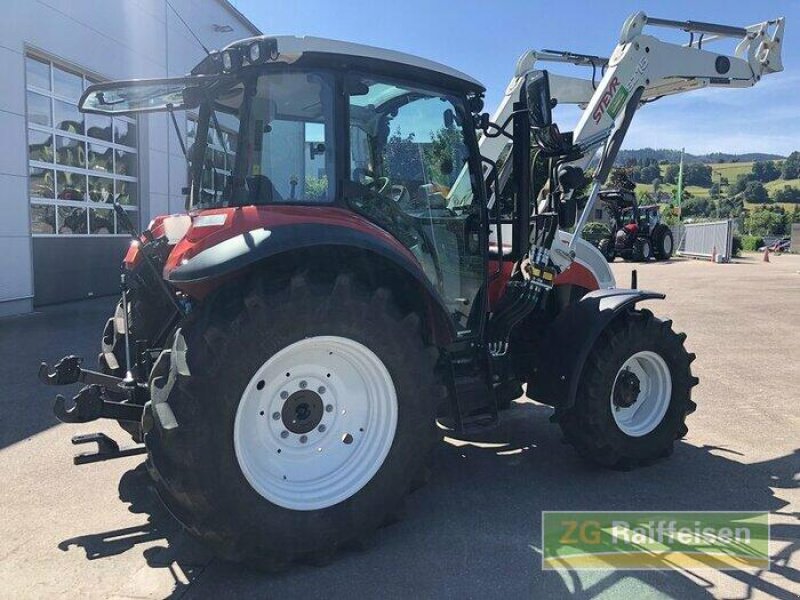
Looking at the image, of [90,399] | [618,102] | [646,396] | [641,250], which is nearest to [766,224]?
[641,250]

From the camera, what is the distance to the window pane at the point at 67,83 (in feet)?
37.6

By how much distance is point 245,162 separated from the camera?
3.46 m

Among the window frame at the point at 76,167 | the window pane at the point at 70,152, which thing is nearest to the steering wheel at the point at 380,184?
the window frame at the point at 76,167

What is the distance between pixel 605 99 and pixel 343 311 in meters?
3.32

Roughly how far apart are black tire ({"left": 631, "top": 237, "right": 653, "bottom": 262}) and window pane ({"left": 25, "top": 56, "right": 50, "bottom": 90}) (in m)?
21.7

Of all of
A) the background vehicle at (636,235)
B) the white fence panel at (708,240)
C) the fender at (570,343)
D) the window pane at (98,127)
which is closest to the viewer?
the fender at (570,343)

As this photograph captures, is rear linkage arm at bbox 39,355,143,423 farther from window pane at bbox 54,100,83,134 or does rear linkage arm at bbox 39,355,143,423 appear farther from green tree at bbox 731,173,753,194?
green tree at bbox 731,173,753,194

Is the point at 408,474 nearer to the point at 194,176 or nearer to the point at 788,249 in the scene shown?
the point at 194,176

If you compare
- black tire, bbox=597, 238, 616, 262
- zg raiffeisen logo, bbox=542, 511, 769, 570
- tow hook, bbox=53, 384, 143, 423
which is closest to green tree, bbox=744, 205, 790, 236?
black tire, bbox=597, 238, 616, 262

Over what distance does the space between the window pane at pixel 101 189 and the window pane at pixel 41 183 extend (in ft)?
3.53

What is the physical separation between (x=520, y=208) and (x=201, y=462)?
103 inches

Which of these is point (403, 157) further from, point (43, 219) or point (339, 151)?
point (43, 219)

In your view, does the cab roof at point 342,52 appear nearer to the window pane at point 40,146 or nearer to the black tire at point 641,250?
the window pane at point 40,146

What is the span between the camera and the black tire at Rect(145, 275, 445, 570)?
283 cm
